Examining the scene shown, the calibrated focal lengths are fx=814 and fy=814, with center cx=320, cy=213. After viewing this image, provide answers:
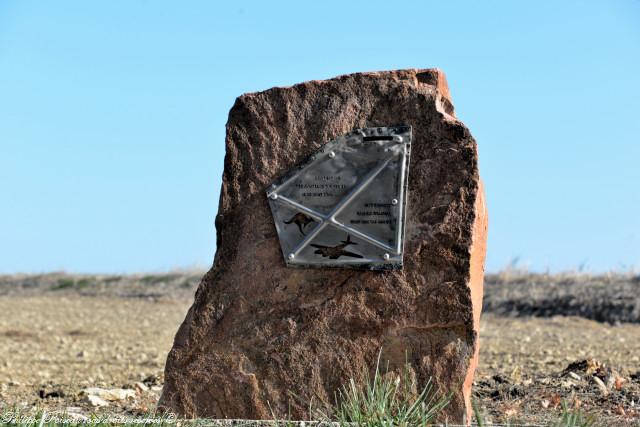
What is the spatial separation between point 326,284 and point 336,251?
21 centimetres

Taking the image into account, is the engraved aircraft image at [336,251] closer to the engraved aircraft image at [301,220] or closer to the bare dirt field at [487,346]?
the engraved aircraft image at [301,220]

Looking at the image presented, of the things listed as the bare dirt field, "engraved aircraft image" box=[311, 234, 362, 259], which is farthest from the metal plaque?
the bare dirt field

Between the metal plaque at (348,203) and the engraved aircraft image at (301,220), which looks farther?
the engraved aircraft image at (301,220)

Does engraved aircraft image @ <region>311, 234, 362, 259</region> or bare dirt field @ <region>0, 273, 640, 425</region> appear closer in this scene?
engraved aircraft image @ <region>311, 234, 362, 259</region>

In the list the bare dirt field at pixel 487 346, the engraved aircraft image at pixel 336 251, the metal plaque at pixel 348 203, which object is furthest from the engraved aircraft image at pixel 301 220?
the bare dirt field at pixel 487 346

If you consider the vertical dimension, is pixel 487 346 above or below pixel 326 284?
below

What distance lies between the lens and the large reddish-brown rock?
4.78m

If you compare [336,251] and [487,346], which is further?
[487,346]

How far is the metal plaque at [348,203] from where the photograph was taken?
16.0 feet

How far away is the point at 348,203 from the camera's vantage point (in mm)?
4922

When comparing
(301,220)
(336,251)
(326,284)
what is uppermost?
(301,220)

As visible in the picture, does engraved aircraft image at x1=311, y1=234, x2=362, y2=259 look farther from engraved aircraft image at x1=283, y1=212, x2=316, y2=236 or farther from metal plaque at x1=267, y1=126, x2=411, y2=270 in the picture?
engraved aircraft image at x1=283, y1=212, x2=316, y2=236

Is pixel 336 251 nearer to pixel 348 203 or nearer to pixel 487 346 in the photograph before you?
pixel 348 203

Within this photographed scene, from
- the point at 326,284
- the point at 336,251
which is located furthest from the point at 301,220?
the point at 326,284
